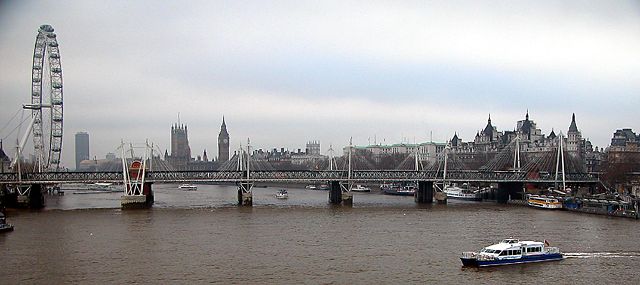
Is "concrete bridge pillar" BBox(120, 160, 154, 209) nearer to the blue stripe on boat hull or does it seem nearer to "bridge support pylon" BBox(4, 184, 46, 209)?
"bridge support pylon" BBox(4, 184, 46, 209)

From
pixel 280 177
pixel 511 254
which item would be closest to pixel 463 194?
pixel 280 177

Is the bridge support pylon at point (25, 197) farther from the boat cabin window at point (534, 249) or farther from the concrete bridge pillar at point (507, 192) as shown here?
the boat cabin window at point (534, 249)

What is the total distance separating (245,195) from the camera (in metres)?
58.2

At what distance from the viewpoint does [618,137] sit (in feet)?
348

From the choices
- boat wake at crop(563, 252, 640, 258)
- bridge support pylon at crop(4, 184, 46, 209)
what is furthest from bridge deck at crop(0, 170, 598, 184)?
boat wake at crop(563, 252, 640, 258)

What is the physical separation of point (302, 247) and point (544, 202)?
30.6 m

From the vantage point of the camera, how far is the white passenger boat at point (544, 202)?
53.5m

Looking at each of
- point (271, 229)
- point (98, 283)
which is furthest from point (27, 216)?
point (98, 283)

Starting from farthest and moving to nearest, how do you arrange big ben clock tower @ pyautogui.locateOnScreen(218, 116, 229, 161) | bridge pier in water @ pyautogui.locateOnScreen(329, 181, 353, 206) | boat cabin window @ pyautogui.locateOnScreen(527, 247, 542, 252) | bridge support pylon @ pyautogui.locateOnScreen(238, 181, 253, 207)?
big ben clock tower @ pyautogui.locateOnScreen(218, 116, 229, 161), bridge pier in water @ pyautogui.locateOnScreen(329, 181, 353, 206), bridge support pylon @ pyautogui.locateOnScreen(238, 181, 253, 207), boat cabin window @ pyautogui.locateOnScreen(527, 247, 542, 252)

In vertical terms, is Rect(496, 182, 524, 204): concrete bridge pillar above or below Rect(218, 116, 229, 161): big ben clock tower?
below

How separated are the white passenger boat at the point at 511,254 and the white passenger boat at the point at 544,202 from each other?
85.9ft

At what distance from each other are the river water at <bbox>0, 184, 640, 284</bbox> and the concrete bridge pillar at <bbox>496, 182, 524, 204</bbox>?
626 inches

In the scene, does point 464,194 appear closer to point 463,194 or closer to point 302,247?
point 463,194

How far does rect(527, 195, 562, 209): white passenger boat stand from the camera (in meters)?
53.5
